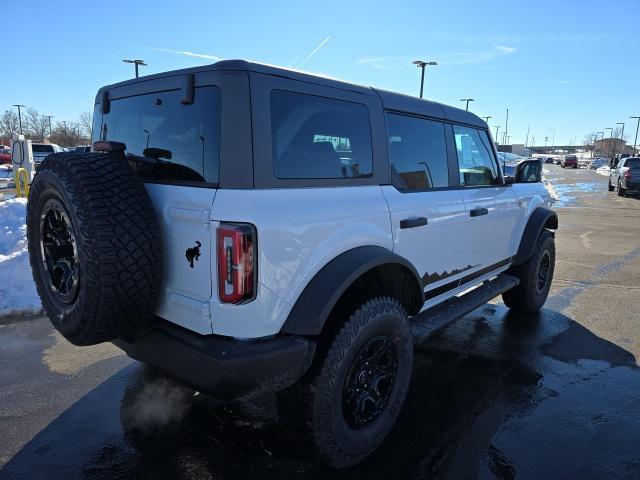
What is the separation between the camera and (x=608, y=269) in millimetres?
7293

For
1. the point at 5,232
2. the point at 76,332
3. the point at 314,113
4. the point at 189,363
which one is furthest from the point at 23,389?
the point at 5,232

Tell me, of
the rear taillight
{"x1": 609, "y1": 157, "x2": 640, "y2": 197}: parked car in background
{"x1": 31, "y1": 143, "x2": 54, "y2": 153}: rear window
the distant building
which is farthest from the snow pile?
the distant building

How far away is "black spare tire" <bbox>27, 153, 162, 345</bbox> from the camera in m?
2.09

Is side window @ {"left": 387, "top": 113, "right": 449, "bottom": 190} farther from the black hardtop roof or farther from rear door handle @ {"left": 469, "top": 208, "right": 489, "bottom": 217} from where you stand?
rear door handle @ {"left": 469, "top": 208, "right": 489, "bottom": 217}

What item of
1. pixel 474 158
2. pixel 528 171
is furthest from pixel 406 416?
pixel 528 171

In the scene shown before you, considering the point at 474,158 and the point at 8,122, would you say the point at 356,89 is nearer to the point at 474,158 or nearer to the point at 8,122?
the point at 474,158

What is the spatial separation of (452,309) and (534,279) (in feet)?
5.90

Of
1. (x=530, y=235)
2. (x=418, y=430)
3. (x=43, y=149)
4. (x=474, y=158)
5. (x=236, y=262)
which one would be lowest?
(x=418, y=430)

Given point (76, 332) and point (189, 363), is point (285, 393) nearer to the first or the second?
point (189, 363)

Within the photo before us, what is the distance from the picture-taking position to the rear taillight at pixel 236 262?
6.68 feet

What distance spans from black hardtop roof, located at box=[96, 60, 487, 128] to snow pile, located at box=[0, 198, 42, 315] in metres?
2.94

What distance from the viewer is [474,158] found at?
4.05 metres

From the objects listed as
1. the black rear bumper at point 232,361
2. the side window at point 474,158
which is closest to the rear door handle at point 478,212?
the side window at point 474,158

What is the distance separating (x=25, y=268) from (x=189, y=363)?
433 centimetres
